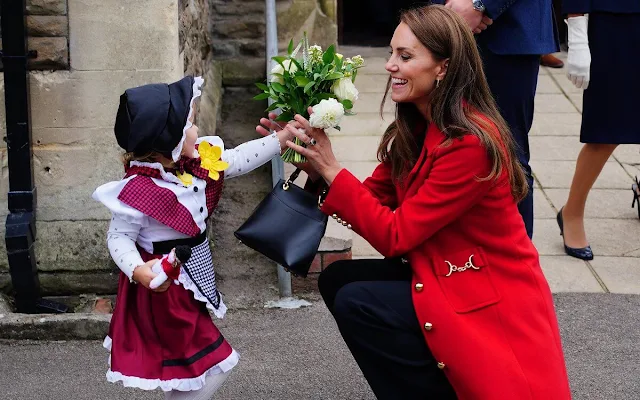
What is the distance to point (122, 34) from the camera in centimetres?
456

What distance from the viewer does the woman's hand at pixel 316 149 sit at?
3.38m

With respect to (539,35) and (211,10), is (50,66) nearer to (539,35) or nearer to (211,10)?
(539,35)

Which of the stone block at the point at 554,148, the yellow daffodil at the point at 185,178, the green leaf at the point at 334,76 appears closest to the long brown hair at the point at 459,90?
the green leaf at the point at 334,76

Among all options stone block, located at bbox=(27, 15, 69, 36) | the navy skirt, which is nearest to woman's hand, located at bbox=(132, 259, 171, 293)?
stone block, located at bbox=(27, 15, 69, 36)

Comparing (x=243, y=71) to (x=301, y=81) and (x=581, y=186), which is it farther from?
(x=301, y=81)

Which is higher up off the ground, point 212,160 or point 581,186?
point 212,160

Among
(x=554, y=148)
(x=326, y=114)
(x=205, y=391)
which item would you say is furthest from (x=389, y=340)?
(x=554, y=148)

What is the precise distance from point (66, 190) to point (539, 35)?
7.19ft

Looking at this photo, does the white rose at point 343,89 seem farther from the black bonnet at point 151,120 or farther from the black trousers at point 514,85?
the black trousers at point 514,85

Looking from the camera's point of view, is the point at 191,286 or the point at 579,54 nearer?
the point at 191,286

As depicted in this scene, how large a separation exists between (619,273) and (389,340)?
2312mm

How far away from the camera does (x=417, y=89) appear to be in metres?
3.36

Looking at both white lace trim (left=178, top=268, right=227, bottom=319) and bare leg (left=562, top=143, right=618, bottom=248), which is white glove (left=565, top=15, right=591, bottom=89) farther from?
white lace trim (left=178, top=268, right=227, bottom=319)

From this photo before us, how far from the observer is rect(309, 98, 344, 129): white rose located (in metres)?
3.31
